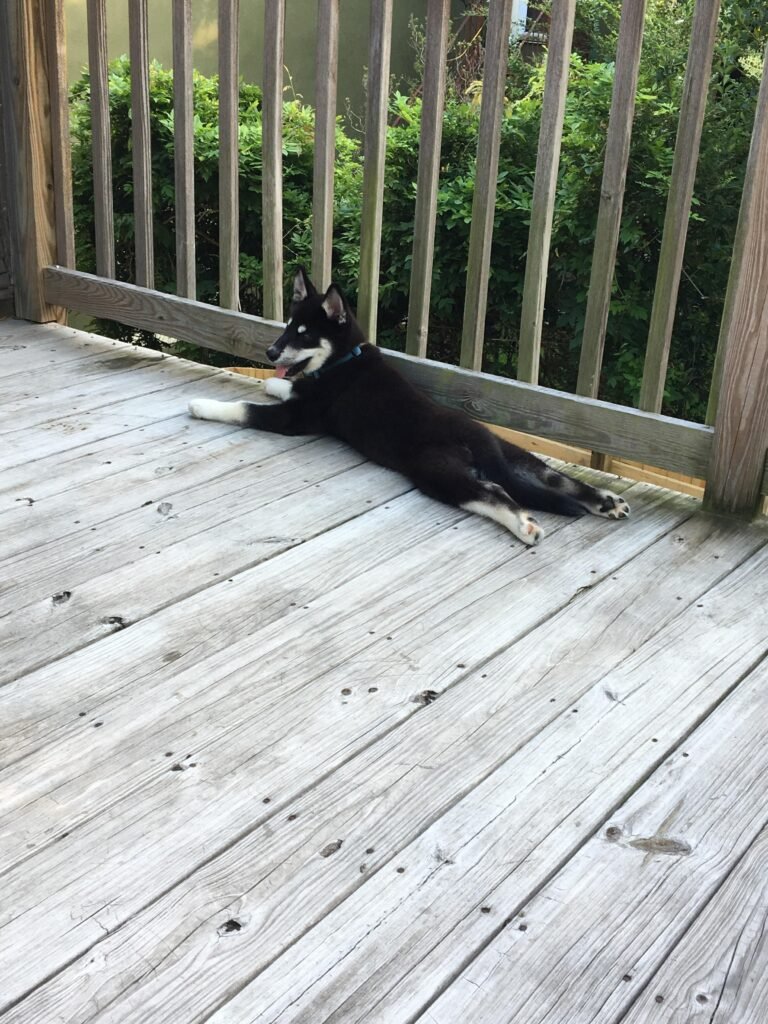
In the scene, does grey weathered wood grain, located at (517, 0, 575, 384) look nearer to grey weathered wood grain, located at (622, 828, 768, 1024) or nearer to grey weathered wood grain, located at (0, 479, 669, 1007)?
grey weathered wood grain, located at (0, 479, 669, 1007)

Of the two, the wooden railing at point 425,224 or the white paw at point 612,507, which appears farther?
the white paw at point 612,507

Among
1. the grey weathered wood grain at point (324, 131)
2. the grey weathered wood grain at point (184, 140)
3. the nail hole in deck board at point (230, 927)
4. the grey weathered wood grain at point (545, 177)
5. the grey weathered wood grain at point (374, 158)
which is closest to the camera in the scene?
the nail hole in deck board at point (230, 927)

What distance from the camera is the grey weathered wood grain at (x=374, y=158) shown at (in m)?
3.10

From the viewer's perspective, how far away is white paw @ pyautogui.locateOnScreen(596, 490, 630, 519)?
2811mm

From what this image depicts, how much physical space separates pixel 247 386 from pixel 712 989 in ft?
9.22

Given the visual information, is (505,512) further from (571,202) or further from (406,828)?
(571,202)

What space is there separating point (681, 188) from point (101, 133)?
2.28 metres

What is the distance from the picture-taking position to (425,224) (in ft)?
10.4

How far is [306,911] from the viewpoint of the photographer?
147 cm

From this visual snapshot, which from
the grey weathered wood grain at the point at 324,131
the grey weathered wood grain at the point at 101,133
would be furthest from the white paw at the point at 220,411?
the grey weathered wood grain at the point at 101,133

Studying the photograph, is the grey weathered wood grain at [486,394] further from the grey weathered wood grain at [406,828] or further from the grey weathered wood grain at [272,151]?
the grey weathered wood grain at [406,828]

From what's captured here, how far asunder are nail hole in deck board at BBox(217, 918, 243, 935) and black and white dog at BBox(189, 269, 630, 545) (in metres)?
1.41

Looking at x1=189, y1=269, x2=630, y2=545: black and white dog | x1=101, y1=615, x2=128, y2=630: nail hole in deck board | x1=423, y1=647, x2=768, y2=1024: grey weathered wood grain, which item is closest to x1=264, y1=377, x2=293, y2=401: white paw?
x1=189, y1=269, x2=630, y2=545: black and white dog

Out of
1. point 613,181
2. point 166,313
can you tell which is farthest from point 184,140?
point 613,181
